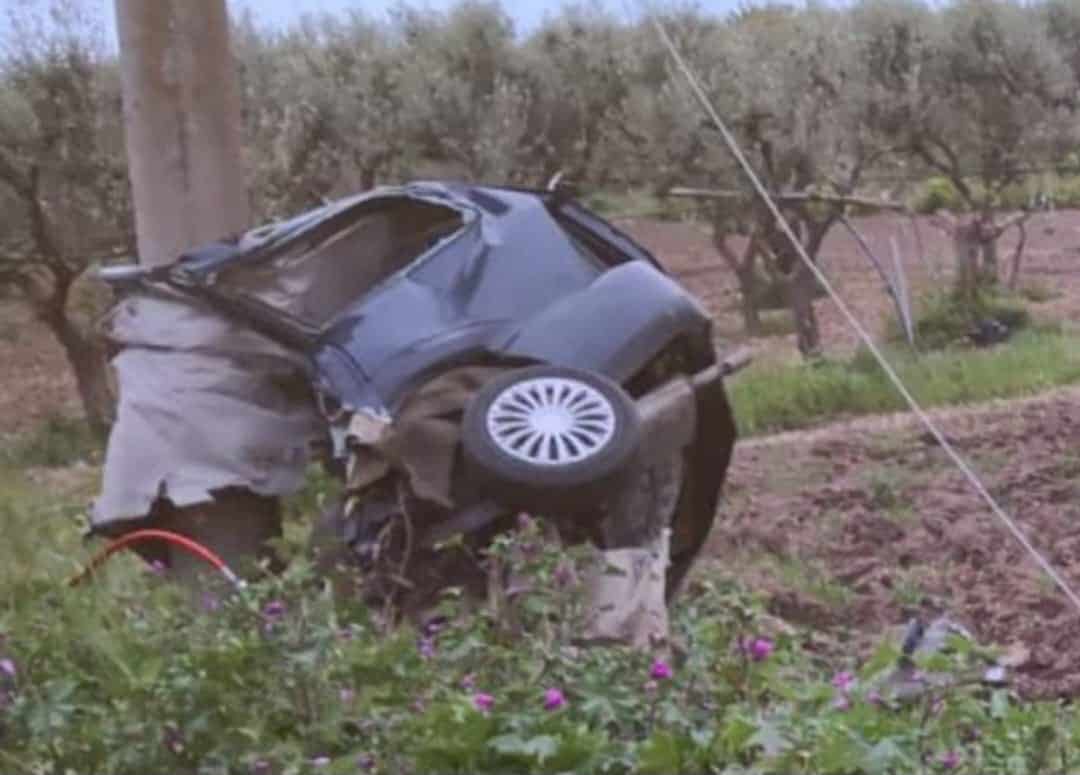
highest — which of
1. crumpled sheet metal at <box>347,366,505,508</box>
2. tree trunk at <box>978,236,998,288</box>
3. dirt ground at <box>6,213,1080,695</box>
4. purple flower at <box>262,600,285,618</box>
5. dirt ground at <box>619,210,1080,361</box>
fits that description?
purple flower at <box>262,600,285,618</box>

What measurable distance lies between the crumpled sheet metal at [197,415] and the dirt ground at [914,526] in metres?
1.59

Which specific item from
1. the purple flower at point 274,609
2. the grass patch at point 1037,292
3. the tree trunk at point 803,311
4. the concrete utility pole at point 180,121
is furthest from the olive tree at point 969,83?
the purple flower at point 274,609

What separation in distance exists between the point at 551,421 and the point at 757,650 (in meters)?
1.44

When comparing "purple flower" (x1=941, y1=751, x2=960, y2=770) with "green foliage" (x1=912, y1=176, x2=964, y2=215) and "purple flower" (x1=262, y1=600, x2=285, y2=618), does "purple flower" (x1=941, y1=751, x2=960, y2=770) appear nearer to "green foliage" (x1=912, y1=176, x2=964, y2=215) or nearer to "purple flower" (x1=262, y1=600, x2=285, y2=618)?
"purple flower" (x1=262, y1=600, x2=285, y2=618)

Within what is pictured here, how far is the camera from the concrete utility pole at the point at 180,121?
20.1 ft

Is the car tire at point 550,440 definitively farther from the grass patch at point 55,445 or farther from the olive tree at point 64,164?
the olive tree at point 64,164

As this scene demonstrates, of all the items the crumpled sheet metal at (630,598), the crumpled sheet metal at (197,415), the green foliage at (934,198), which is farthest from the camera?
the green foliage at (934,198)

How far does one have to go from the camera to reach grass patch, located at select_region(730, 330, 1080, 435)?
32.6ft

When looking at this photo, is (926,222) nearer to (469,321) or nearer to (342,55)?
(342,55)

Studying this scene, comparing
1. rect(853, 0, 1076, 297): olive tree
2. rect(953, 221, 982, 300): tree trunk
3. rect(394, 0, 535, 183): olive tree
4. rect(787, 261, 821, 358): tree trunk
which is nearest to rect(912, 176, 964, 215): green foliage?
rect(853, 0, 1076, 297): olive tree

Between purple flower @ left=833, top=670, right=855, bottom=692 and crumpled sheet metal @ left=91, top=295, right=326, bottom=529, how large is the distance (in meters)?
1.91

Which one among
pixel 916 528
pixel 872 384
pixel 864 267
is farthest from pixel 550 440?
pixel 864 267

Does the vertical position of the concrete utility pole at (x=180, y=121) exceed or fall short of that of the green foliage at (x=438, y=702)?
it exceeds it

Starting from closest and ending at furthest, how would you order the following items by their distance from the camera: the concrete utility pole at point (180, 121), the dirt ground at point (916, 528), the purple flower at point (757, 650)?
the purple flower at point (757, 650) → the dirt ground at point (916, 528) → the concrete utility pole at point (180, 121)
